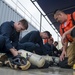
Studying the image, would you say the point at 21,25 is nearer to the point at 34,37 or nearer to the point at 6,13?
the point at 34,37

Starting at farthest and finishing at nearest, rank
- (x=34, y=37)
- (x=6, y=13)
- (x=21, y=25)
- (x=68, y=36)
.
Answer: (x=6, y=13) → (x=34, y=37) → (x=68, y=36) → (x=21, y=25)

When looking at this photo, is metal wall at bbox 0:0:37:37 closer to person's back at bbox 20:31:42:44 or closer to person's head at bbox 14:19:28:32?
person's back at bbox 20:31:42:44

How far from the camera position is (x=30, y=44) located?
292 cm

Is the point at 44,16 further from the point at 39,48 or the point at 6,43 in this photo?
the point at 6,43

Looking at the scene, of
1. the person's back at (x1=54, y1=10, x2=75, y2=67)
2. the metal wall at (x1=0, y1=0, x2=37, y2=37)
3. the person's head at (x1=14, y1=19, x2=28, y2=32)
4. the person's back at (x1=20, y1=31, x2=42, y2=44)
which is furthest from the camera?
the metal wall at (x1=0, y1=0, x2=37, y2=37)

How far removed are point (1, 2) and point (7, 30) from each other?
4065 mm

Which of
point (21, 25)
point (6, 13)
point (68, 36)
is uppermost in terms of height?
point (6, 13)

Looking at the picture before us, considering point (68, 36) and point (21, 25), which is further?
point (68, 36)

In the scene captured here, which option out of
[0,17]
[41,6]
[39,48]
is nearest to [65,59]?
[39,48]

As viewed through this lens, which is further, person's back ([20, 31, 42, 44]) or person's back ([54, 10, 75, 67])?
person's back ([20, 31, 42, 44])

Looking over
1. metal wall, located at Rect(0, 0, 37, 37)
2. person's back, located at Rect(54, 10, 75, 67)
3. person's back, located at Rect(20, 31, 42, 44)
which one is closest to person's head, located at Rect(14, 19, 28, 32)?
person's back, located at Rect(54, 10, 75, 67)

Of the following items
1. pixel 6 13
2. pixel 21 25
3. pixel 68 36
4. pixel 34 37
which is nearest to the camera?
pixel 21 25

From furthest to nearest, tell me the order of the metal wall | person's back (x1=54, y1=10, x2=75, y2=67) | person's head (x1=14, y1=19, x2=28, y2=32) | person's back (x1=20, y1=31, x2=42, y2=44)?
the metal wall < person's back (x1=20, y1=31, x2=42, y2=44) < person's back (x1=54, y1=10, x2=75, y2=67) < person's head (x1=14, y1=19, x2=28, y2=32)

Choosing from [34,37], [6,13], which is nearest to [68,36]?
[34,37]
